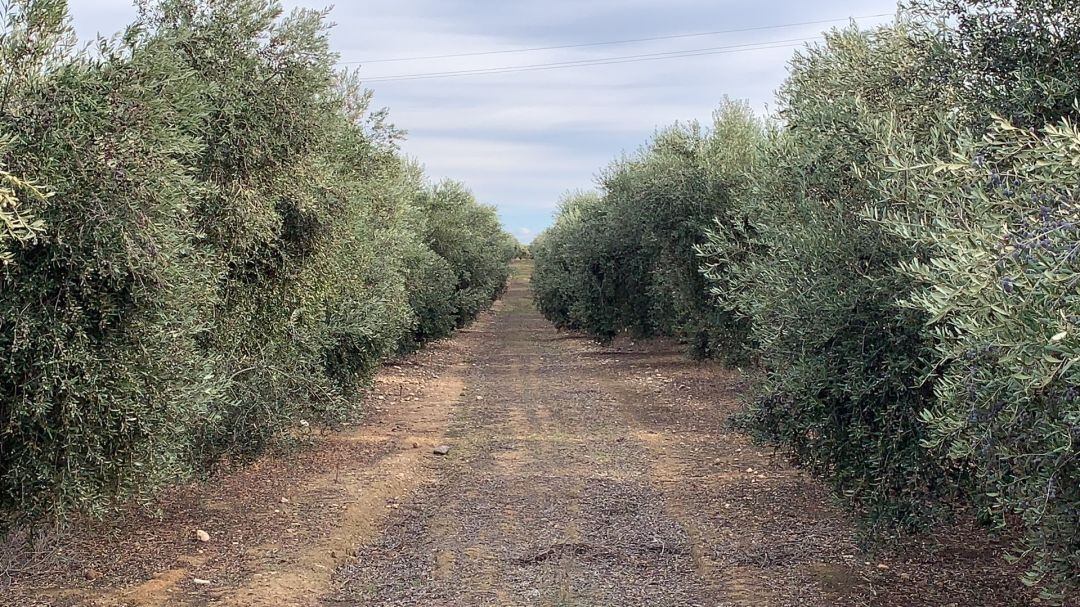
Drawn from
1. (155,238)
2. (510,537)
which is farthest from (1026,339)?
(510,537)

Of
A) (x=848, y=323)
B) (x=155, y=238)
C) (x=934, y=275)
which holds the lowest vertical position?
(x=848, y=323)

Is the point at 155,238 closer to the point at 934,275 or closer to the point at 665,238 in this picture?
Result: the point at 934,275

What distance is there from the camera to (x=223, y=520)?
943cm

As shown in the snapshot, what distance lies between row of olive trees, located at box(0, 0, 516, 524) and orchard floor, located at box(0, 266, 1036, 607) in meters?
0.98

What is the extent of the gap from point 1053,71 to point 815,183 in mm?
1968

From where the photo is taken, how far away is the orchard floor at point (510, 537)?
279 inches

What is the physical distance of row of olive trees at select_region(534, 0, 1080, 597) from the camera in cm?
423

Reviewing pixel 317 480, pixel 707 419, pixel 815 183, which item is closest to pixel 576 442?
pixel 707 419

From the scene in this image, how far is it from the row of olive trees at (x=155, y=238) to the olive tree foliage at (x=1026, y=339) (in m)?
4.08

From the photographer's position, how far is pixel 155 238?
633cm

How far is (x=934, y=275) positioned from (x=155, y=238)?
16.3 feet

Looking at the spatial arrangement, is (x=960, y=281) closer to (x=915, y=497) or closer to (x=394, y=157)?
(x=915, y=497)

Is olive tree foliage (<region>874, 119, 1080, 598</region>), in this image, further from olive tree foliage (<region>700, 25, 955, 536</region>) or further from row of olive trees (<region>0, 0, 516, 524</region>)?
row of olive trees (<region>0, 0, 516, 524</region>)

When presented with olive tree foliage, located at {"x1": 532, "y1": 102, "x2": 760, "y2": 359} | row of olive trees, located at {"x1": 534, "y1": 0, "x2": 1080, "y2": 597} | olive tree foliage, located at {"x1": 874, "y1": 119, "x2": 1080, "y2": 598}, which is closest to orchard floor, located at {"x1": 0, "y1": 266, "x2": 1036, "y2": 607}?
row of olive trees, located at {"x1": 534, "y1": 0, "x2": 1080, "y2": 597}
